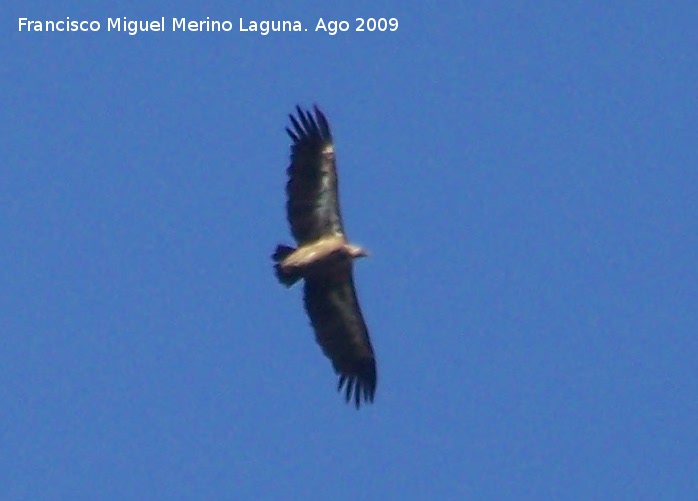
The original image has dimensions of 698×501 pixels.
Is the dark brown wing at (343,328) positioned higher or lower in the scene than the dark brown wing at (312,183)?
lower

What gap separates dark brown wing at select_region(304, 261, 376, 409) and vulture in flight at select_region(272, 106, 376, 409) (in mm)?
12

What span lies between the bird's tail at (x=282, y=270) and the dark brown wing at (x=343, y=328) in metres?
0.52

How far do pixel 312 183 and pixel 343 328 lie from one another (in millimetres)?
1989

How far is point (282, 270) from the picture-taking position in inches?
965

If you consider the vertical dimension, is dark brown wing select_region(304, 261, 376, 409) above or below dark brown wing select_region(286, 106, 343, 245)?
below

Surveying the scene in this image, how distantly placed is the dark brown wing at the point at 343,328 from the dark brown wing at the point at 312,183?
0.58 m

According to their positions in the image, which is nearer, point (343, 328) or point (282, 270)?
point (282, 270)

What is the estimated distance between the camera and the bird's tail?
24.5 metres

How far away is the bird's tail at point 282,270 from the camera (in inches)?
966

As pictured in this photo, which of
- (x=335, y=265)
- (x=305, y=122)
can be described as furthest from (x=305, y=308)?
(x=305, y=122)

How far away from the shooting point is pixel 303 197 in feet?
81.1

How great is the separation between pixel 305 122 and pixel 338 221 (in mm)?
1255

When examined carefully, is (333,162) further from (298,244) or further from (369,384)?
(369,384)

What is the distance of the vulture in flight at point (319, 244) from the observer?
24.7m
